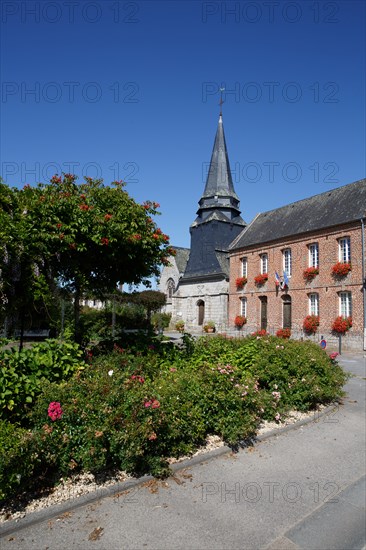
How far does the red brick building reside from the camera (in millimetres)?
20203

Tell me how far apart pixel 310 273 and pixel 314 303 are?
206cm

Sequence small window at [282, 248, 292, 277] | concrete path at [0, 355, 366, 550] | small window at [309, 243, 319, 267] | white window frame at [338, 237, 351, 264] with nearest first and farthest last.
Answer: concrete path at [0, 355, 366, 550]
white window frame at [338, 237, 351, 264]
small window at [309, 243, 319, 267]
small window at [282, 248, 292, 277]

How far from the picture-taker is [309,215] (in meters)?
24.7

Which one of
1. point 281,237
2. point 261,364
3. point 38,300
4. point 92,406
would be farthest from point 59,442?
point 281,237

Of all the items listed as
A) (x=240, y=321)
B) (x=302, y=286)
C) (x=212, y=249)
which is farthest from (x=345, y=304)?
(x=212, y=249)

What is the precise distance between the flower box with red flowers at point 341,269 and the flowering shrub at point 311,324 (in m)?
3.20

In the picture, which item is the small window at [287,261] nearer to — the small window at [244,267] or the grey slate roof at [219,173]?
the small window at [244,267]

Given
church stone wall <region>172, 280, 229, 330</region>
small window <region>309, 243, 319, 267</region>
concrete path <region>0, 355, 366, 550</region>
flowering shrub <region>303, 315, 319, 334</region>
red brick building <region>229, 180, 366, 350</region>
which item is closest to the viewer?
concrete path <region>0, 355, 366, 550</region>

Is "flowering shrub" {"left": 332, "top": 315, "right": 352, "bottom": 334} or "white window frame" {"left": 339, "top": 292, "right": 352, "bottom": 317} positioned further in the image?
"white window frame" {"left": 339, "top": 292, "right": 352, "bottom": 317}

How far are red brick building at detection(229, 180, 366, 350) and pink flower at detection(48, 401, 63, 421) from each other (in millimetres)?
19359

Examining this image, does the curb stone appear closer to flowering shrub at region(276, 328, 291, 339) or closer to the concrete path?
the concrete path

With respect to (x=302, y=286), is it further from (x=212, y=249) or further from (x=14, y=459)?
(x=14, y=459)

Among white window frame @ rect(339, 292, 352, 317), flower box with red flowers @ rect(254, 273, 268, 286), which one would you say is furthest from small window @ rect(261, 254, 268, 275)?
white window frame @ rect(339, 292, 352, 317)

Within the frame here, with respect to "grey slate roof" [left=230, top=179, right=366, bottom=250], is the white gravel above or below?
below
